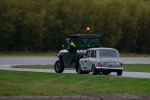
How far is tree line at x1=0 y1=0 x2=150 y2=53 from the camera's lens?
7300cm

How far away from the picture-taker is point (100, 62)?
76.1ft

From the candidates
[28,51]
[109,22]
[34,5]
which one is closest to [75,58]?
[28,51]

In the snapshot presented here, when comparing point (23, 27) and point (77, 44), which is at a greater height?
point (77, 44)

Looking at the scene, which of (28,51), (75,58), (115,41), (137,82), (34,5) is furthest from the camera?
(115,41)

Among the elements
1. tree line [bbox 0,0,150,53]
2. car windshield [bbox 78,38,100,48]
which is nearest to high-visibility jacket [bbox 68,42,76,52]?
car windshield [bbox 78,38,100,48]

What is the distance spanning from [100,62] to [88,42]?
136 inches

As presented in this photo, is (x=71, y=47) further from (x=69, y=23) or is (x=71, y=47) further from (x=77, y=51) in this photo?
(x=69, y=23)

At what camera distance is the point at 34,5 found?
7712 centimetres

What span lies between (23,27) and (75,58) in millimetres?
50398

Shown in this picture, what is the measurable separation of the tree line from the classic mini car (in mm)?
47560

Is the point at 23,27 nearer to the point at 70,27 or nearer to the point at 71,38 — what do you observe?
the point at 70,27

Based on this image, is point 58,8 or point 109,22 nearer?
point 58,8

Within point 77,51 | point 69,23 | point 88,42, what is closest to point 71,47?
point 77,51

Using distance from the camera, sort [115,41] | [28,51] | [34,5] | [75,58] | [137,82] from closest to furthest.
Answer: [137,82] < [75,58] < [28,51] < [34,5] < [115,41]
